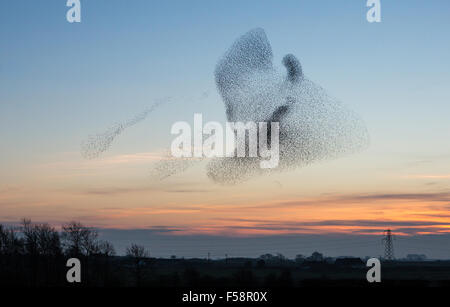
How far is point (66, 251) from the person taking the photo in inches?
5837

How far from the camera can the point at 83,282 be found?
12962 centimetres
